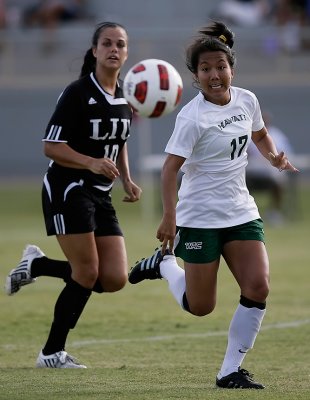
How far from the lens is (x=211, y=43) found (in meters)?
6.55

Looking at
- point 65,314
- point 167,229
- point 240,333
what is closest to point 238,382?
point 240,333

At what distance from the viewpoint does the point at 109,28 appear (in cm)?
766

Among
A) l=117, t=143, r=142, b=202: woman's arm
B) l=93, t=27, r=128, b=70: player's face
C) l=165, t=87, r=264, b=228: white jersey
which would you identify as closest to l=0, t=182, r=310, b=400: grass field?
l=165, t=87, r=264, b=228: white jersey

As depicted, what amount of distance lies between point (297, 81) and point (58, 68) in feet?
19.7

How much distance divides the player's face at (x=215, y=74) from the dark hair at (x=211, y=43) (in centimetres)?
3

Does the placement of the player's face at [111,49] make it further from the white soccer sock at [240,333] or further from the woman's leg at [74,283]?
the white soccer sock at [240,333]

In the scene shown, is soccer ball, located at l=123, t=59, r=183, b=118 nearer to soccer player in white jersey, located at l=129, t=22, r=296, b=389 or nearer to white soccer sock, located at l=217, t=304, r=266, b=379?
soccer player in white jersey, located at l=129, t=22, r=296, b=389

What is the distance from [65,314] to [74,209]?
756 millimetres

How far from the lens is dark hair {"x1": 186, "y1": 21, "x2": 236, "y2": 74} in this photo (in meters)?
6.55

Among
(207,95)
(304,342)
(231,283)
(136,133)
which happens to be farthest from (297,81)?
(207,95)

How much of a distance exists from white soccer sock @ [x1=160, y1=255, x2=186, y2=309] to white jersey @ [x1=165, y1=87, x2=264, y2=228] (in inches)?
21.9

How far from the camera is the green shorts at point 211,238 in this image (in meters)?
6.55

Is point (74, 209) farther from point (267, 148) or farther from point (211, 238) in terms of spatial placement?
point (267, 148)

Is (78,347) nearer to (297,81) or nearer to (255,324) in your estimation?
(255,324)
